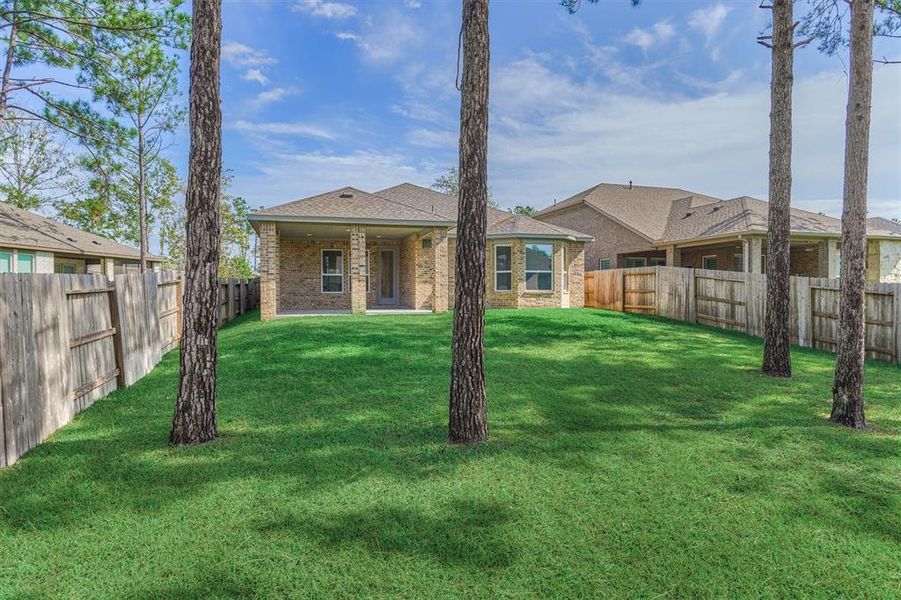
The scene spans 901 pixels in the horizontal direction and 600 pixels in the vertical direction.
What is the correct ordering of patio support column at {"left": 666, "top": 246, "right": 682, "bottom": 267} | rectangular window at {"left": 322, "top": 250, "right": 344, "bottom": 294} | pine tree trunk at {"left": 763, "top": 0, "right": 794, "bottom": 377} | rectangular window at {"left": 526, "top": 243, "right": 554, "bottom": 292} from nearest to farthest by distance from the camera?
pine tree trunk at {"left": 763, "top": 0, "right": 794, "bottom": 377} → rectangular window at {"left": 526, "top": 243, "right": 554, "bottom": 292} → rectangular window at {"left": 322, "top": 250, "right": 344, "bottom": 294} → patio support column at {"left": 666, "top": 246, "right": 682, "bottom": 267}

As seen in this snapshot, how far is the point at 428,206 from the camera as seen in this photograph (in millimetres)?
22609

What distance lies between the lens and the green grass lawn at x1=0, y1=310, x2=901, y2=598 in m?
2.55

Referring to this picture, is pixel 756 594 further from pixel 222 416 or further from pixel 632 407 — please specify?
pixel 222 416

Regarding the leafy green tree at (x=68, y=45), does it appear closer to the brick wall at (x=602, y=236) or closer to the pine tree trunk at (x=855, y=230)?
the pine tree trunk at (x=855, y=230)

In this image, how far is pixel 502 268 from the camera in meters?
18.5

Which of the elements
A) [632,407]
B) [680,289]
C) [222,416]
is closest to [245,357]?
[222,416]

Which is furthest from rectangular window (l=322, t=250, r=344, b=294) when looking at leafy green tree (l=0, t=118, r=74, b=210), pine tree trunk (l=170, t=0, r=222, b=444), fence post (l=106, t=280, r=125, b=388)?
leafy green tree (l=0, t=118, r=74, b=210)

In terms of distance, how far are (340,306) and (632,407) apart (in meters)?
14.7

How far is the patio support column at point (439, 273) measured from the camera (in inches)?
647

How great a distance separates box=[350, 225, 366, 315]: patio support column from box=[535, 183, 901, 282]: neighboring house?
12.8 meters

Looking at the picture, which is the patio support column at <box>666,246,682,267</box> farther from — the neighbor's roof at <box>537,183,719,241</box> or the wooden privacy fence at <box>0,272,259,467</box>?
the wooden privacy fence at <box>0,272,259,467</box>

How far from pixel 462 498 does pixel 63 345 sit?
447cm

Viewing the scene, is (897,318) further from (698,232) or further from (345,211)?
(345,211)

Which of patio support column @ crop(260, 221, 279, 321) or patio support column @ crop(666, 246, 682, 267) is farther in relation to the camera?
patio support column @ crop(666, 246, 682, 267)
